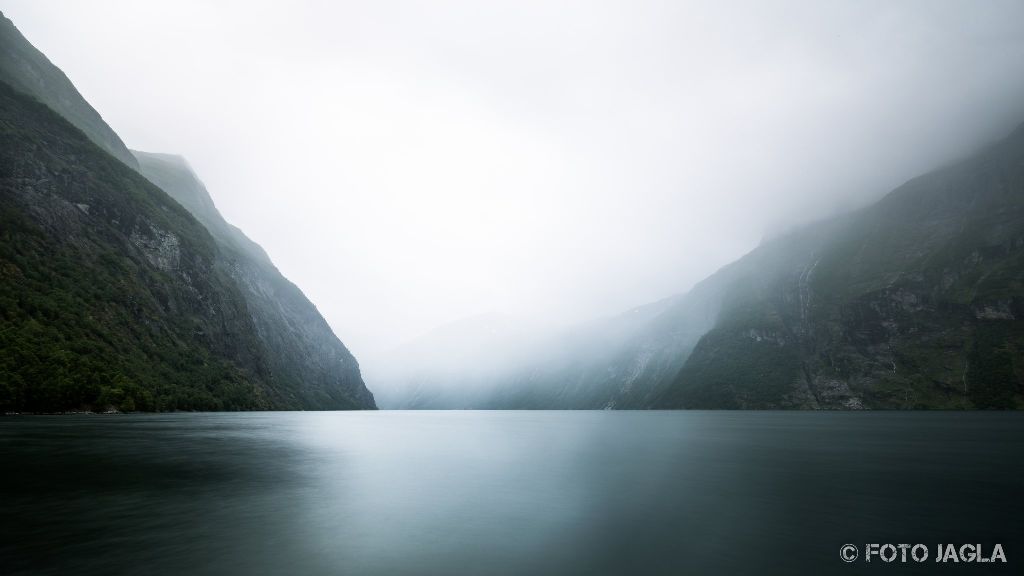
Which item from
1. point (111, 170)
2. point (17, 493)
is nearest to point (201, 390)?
point (111, 170)

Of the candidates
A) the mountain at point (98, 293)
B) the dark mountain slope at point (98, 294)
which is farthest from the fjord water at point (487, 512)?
the mountain at point (98, 293)

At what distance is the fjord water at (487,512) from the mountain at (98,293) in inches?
3035

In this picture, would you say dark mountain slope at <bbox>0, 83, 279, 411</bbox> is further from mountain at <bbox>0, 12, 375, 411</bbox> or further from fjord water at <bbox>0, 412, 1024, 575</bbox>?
fjord water at <bbox>0, 412, 1024, 575</bbox>

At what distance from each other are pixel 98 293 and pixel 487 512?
14997cm

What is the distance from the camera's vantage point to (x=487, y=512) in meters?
22.6

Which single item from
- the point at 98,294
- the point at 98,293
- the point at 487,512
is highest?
the point at 98,293

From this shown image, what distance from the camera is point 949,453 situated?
43.6m

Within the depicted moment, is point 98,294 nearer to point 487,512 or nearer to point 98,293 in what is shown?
point 98,293

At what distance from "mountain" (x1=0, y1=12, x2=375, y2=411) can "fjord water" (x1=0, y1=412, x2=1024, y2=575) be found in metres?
77.1

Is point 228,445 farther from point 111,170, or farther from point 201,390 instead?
point 111,170

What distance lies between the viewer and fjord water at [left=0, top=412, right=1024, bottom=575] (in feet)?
48.4

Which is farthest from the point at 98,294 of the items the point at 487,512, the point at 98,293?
the point at 487,512

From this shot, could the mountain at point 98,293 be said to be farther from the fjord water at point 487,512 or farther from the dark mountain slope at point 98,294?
the fjord water at point 487,512

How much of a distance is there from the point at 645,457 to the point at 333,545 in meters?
33.4
